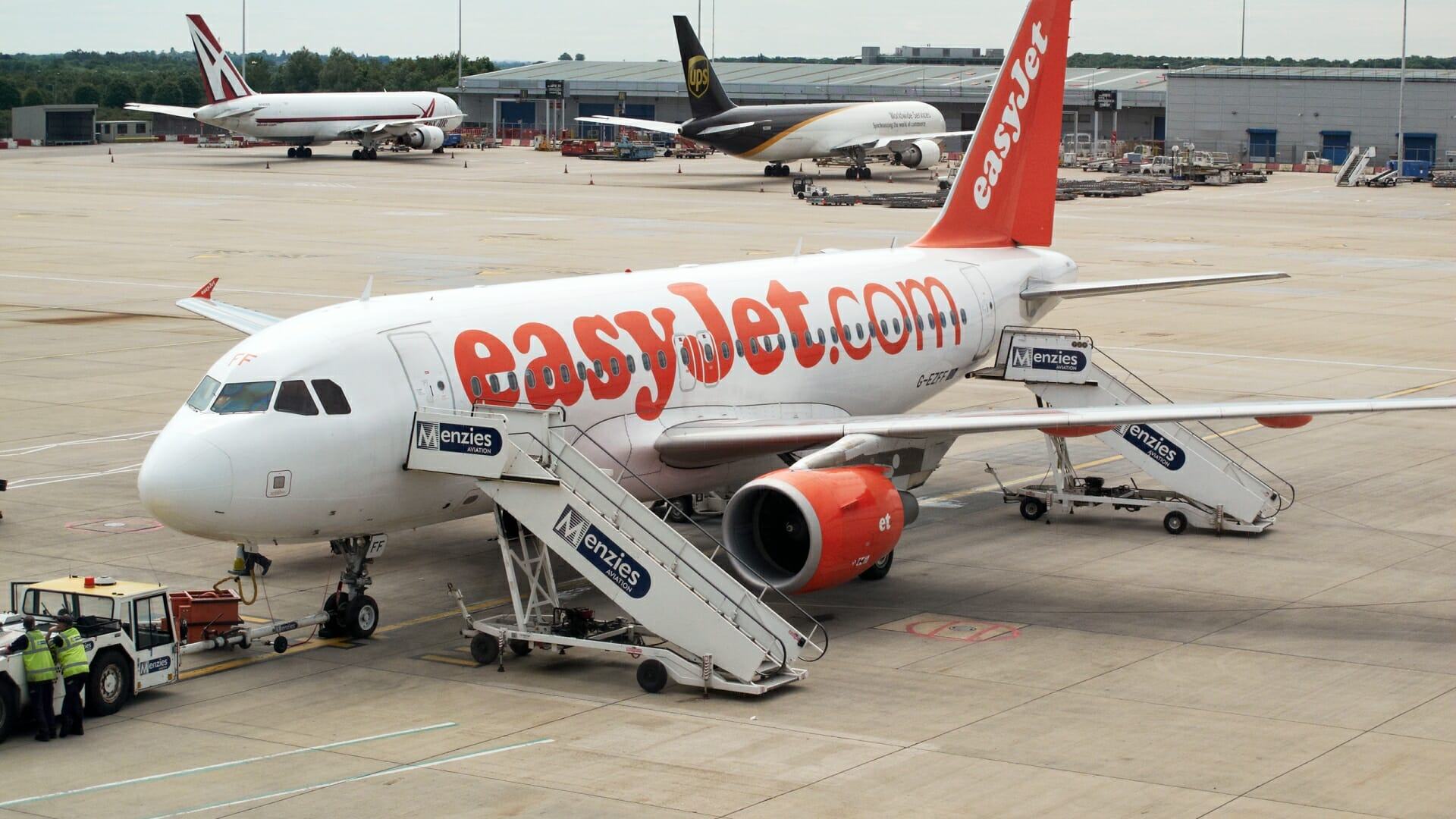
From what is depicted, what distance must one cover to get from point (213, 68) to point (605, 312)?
10611cm

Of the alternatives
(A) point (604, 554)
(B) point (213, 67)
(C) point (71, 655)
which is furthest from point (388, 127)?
(C) point (71, 655)

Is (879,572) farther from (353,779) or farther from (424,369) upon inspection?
(353,779)

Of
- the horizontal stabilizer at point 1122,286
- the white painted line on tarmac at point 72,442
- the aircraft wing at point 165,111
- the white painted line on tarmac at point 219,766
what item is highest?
the aircraft wing at point 165,111

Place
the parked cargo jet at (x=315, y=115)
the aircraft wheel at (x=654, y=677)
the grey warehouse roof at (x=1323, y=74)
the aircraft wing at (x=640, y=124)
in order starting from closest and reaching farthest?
the aircraft wheel at (x=654, y=677), the aircraft wing at (x=640, y=124), the parked cargo jet at (x=315, y=115), the grey warehouse roof at (x=1323, y=74)

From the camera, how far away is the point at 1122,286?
33562 mm

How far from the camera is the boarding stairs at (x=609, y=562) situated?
69.3 feet

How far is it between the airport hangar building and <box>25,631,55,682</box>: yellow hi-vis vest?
13973cm

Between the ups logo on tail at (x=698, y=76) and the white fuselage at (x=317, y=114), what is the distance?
3355cm

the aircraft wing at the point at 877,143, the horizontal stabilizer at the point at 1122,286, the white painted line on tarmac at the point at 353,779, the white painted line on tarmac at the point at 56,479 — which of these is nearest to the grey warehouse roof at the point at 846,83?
the aircraft wing at the point at 877,143

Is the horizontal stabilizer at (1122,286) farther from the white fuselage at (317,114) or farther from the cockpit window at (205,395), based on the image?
the white fuselage at (317,114)

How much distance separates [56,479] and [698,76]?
79579 mm

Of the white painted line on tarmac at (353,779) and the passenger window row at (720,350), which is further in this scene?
the passenger window row at (720,350)

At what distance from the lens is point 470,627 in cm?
2261

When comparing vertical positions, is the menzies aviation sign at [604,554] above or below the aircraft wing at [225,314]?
below
